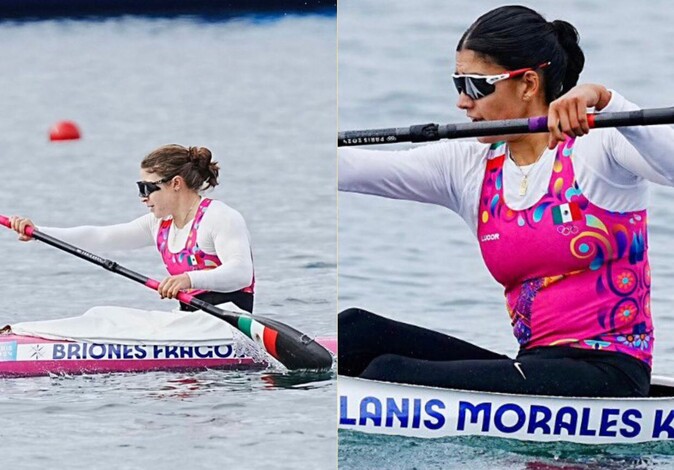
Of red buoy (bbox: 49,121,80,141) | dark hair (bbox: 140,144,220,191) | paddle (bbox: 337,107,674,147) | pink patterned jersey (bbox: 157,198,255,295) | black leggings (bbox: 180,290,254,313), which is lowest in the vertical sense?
black leggings (bbox: 180,290,254,313)

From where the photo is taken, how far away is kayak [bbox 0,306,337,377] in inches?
97.9

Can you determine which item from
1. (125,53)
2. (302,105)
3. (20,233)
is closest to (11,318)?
(20,233)

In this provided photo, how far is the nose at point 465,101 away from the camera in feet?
6.40

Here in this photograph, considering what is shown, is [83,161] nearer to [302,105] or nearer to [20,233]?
[20,233]

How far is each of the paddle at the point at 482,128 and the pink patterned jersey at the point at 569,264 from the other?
0.39ft

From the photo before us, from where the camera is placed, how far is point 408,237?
2.16 m

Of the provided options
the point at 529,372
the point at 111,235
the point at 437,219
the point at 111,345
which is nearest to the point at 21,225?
the point at 111,235

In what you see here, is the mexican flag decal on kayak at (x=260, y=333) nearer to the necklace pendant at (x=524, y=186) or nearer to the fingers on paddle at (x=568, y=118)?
the necklace pendant at (x=524, y=186)

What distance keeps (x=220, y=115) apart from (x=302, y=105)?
172 millimetres

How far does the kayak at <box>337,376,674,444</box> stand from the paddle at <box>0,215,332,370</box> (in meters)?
0.43

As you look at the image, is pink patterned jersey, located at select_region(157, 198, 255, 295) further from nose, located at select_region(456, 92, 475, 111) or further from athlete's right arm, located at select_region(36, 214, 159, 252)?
nose, located at select_region(456, 92, 475, 111)

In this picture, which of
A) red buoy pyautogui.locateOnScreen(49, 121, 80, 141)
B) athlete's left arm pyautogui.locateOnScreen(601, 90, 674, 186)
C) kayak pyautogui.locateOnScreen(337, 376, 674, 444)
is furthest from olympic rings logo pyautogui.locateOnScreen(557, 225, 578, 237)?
red buoy pyautogui.locateOnScreen(49, 121, 80, 141)

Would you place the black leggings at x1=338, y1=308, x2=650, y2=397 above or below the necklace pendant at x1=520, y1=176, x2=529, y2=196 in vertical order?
below

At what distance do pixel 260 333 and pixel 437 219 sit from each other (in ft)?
1.75
